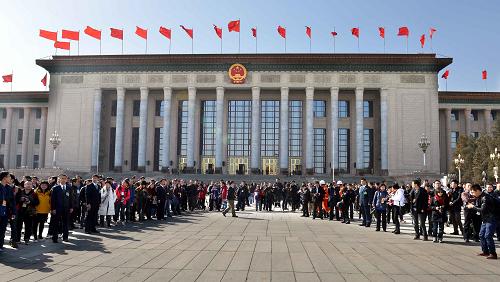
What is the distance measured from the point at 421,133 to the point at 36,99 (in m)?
51.6

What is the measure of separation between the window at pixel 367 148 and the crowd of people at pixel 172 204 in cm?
3189

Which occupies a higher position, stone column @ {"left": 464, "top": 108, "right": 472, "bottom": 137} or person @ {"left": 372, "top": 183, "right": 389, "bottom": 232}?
stone column @ {"left": 464, "top": 108, "right": 472, "bottom": 137}

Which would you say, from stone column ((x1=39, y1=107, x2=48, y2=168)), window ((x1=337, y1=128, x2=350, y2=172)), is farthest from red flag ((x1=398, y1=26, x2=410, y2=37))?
stone column ((x1=39, y1=107, x2=48, y2=168))

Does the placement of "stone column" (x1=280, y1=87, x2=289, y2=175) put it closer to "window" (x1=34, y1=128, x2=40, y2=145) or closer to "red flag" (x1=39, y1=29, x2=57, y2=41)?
"red flag" (x1=39, y1=29, x2=57, y2=41)

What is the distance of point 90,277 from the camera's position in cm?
→ 786

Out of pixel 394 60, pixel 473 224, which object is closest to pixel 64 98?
pixel 394 60

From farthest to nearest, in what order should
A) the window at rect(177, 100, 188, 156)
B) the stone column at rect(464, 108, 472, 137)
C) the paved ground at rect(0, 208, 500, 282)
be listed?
the stone column at rect(464, 108, 472, 137) → the window at rect(177, 100, 188, 156) → the paved ground at rect(0, 208, 500, 282)

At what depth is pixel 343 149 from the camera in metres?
55.0

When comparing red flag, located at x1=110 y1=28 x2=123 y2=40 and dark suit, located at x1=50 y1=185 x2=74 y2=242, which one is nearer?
dark suit, located at x1=50 y1=185 x2=74 y2=242

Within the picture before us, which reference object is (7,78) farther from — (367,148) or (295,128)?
(367,148)

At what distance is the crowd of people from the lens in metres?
11.3

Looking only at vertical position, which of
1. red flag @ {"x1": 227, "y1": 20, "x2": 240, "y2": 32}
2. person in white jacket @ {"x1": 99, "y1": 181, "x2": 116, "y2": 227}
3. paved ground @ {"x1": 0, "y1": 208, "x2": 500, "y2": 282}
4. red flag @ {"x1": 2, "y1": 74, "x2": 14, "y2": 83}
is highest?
red flag @ {"x1": 227, "y1": 20, "x2": 240, "y2": 32}

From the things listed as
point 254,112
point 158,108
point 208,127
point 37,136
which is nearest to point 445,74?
point 254,112

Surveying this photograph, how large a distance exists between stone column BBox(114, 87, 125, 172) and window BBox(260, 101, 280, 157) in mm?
17881
